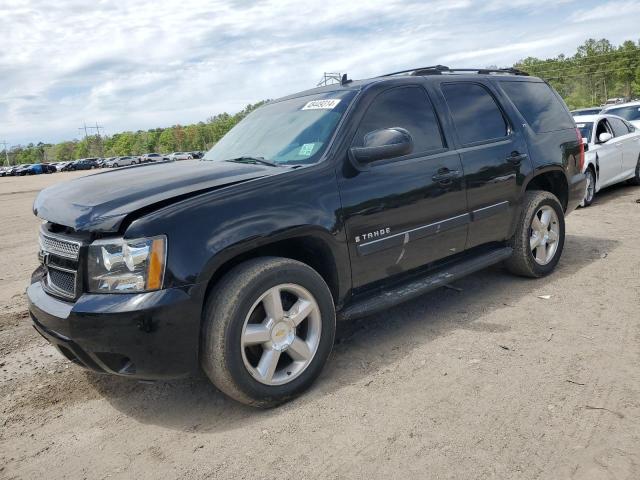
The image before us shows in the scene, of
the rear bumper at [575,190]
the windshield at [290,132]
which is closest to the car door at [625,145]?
the rear bumper at [575,190]

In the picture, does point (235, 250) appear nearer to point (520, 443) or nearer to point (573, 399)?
point (520, 443)

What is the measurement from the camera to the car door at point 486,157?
422cm

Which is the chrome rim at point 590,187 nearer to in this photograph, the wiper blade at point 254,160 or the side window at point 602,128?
the side window at point 602,128

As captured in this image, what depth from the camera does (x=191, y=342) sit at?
2727 millimetres

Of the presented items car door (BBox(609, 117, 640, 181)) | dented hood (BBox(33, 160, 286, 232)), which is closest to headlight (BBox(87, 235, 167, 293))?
dented hood (BBox(33, 160, 286, 232))

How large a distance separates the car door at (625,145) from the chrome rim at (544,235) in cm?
593

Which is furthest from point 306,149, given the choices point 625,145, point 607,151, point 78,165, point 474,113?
point 78,165

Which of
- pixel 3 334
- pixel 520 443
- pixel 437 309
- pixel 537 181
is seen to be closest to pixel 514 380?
pixel 520 443

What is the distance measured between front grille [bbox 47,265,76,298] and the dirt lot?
78cm

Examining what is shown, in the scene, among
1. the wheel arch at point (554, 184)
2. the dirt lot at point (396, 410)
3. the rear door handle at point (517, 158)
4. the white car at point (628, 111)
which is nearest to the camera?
the dirt lot at point (396, 410)

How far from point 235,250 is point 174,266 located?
35 centimetres

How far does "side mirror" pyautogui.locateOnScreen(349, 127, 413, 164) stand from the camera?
3.35 m

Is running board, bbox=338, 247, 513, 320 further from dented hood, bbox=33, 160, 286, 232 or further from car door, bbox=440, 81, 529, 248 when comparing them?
dented hood, bbox=33, 160, 286, 232

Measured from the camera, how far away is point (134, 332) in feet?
8.48
